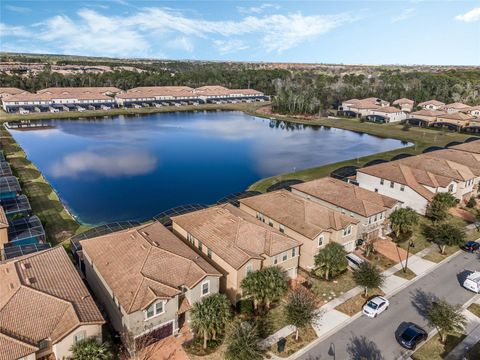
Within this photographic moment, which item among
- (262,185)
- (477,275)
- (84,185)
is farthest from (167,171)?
(477,275)

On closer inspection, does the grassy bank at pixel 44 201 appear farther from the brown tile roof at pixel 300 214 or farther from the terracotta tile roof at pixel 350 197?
the terracotta tile roof at pixel 350 197

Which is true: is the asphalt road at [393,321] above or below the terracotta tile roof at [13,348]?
below

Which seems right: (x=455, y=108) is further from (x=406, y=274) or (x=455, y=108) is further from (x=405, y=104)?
(x=406, y=274)

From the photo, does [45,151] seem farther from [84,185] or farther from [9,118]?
[9,118]

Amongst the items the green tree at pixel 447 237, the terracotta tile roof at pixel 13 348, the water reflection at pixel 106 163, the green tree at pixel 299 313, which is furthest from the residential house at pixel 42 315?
the water reflection at pixel 106 163

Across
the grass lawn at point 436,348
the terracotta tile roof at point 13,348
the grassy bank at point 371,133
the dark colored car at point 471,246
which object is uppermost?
the terracotta tile roof at point 13,348

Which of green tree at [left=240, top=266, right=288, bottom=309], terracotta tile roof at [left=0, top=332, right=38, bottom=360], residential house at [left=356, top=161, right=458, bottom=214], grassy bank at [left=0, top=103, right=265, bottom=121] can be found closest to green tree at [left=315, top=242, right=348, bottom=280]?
green tree at [left=240, top=266, right=288, bottom=309]
